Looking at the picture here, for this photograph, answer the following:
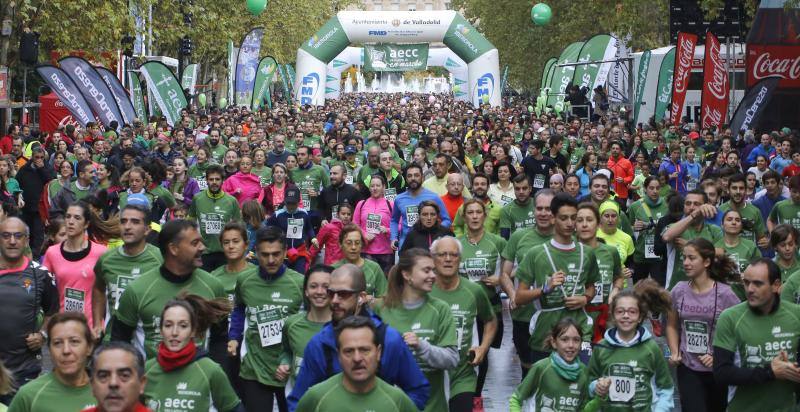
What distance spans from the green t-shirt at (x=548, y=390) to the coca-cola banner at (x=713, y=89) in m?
18.3

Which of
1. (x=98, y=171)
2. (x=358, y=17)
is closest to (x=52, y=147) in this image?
(x=98, y=171)

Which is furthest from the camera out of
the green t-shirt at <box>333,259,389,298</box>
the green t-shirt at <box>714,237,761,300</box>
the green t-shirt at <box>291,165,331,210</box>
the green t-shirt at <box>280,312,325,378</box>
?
the green t-shirt at <box>291,165,331,210</box>

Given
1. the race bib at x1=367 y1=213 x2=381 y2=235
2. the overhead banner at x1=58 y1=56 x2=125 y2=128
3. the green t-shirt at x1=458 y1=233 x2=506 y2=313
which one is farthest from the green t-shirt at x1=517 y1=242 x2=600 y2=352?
the overhead banner at x1=58 y1=56 x2=125 y2=128

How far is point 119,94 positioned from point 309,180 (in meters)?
9.87

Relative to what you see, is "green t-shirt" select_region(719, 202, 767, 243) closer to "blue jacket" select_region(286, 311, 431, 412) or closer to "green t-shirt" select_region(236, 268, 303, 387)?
"green t-shirt" select_region(236, 268, 303, 387)

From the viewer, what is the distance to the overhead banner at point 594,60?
122 ft

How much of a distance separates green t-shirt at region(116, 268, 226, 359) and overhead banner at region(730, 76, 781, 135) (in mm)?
17755

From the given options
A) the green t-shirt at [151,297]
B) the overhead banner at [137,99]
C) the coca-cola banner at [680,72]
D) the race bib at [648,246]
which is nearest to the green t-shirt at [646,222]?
the race bib at [648,246]

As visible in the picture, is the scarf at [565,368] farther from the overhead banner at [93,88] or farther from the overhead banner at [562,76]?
the overhead banner at [562,76]

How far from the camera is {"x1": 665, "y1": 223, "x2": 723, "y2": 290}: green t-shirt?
1056cm

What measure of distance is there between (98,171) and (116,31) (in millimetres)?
14125

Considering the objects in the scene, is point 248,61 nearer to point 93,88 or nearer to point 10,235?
point 93,88

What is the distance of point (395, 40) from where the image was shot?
52.3m

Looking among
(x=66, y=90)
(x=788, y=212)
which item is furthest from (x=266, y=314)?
(x=66, y=90)
